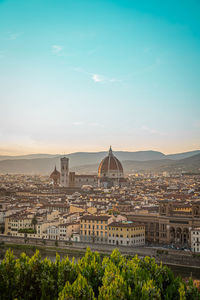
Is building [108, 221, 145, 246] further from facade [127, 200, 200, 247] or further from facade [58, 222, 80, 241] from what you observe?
facade [58, 222, 80, 241]

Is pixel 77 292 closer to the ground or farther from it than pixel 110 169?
closer to the ground

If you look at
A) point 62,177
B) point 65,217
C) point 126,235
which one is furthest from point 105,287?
point 62,177

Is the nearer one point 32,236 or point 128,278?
point 128,278

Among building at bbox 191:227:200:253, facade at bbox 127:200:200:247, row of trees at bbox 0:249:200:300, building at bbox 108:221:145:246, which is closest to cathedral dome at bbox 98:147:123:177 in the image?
facade at bbox 127:200:200:247

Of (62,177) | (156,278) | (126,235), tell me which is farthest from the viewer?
(62,177)

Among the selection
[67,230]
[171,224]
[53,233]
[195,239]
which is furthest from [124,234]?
[53,233]

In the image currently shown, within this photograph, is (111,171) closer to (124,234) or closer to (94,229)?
(94,229)

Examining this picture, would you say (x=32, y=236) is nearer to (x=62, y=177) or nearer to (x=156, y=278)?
(x=156, y=278)
